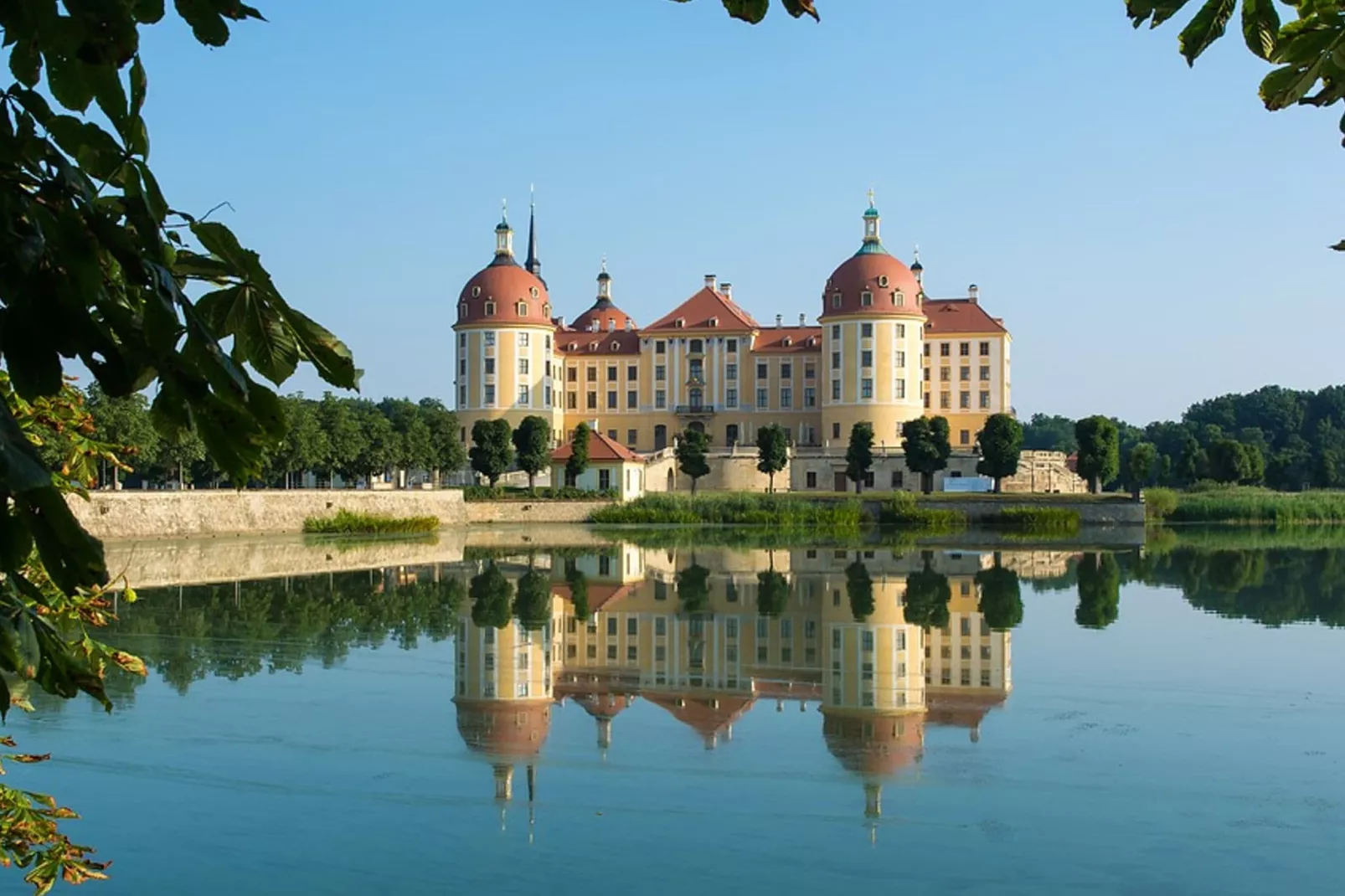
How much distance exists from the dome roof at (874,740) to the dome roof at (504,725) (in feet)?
6.02

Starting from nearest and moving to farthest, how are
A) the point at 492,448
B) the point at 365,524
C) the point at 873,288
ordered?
the point at 365,524, the point at 492,448, the point at 873,288

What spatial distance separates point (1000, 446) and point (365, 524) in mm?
23432

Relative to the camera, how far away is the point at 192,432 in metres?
1.47

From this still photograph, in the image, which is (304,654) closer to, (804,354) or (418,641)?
(418,641)

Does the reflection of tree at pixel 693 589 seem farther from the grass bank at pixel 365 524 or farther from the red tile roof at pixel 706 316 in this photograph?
the red tile roof at pixel 706 316

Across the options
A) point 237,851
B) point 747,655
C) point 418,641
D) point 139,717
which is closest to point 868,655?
point 747,655

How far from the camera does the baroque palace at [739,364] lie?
2190 inches

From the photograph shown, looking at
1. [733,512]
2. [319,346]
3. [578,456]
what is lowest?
[733,512]

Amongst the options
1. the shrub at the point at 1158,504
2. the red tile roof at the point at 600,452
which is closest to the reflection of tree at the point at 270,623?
the red tile roof at the point at 600,452

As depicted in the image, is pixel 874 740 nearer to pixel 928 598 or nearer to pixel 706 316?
pixel 928 598

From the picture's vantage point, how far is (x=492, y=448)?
45750mm

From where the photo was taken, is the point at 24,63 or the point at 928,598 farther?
the point at 928,598

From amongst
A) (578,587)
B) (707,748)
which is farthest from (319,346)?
(578,587)

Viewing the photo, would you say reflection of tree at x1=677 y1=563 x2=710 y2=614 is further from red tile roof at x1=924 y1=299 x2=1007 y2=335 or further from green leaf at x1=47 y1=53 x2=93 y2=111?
red tile roof at x1=924 y1=299 x2=1007 y2=335
